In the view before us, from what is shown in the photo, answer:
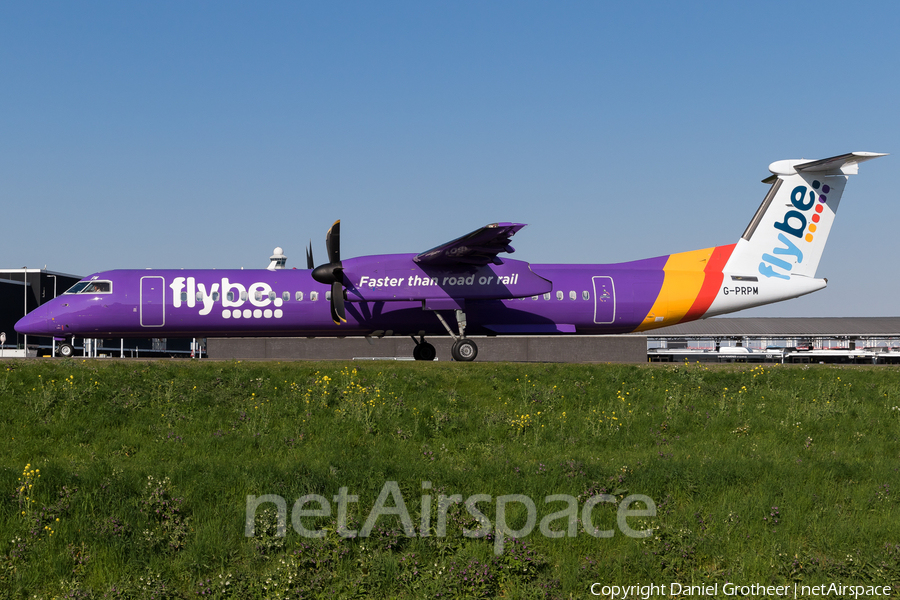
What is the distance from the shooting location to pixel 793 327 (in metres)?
81.4

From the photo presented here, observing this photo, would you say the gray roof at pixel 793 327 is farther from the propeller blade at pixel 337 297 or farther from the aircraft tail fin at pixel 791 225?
the propeller blade at pixel 337 297

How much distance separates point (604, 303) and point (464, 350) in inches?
238

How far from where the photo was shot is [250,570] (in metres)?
10.0

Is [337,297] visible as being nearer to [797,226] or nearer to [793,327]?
[797,226]

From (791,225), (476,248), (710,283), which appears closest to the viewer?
(476,248)

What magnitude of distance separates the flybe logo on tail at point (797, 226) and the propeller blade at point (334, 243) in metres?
17.1

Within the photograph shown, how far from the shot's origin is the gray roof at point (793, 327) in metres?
78.8

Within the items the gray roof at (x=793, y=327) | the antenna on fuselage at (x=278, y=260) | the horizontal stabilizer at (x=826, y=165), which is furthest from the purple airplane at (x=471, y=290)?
the gray roof at (x=793, y=327)

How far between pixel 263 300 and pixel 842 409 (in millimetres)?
19450

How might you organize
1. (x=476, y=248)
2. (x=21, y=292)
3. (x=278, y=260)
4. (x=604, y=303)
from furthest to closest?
1. (x=21, y=292)
2. (x=278, y=260)
3. (x=604, y=303)
4. (x=476, y=248)

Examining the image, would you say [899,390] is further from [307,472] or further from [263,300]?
[263,300]

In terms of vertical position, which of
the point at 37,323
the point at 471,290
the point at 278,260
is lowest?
the point at 37,323

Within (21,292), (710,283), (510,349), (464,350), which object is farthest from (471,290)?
(21,292)

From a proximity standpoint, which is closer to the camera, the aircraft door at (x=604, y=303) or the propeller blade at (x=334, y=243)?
the propeller blade at (x=334, y=243)
